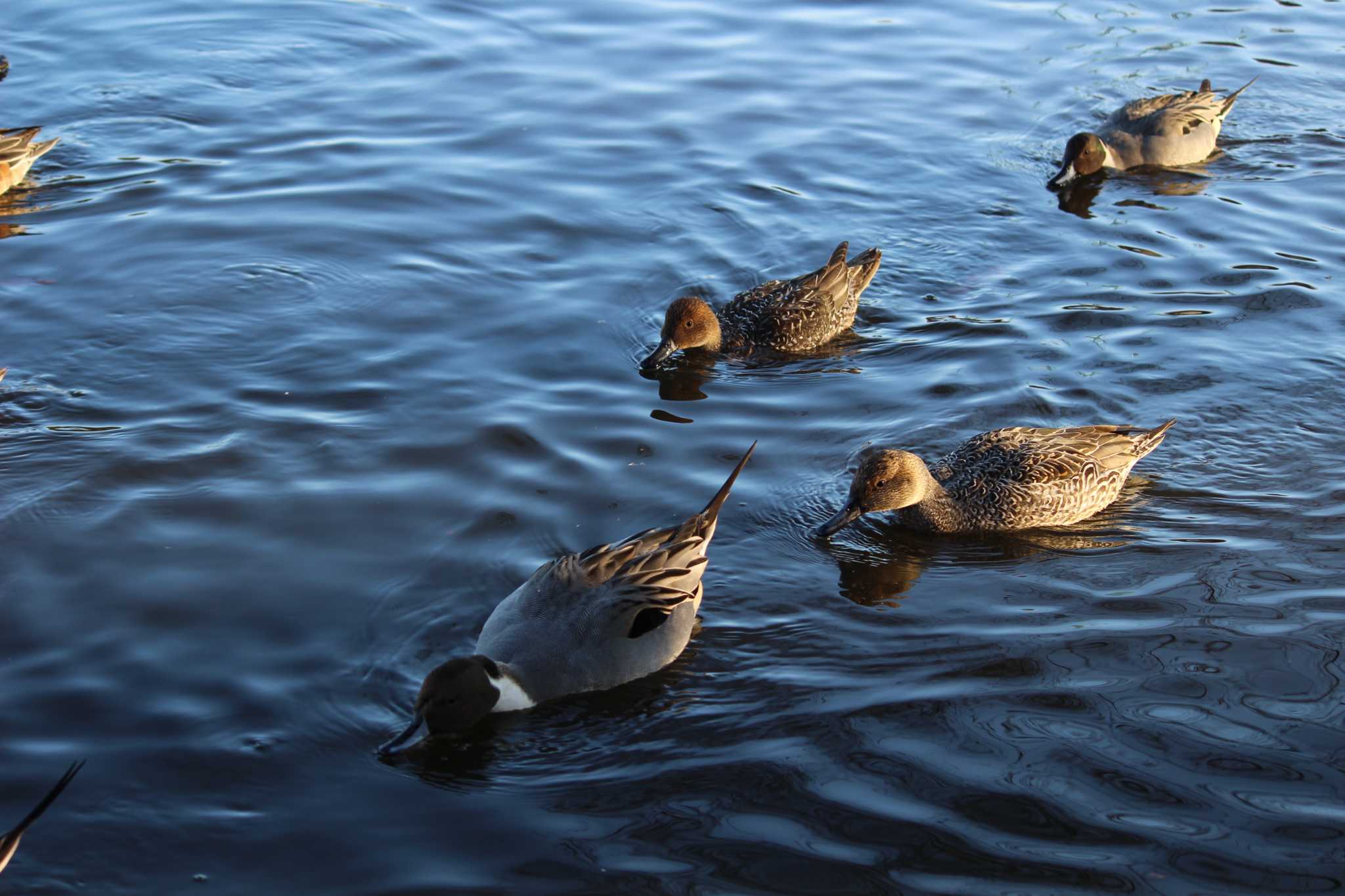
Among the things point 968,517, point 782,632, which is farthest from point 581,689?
point 968,517

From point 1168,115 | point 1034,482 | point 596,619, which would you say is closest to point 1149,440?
point 1034,482

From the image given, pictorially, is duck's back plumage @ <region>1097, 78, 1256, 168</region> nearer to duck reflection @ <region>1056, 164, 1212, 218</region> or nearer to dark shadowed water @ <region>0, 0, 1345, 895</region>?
duck reflection @ <region>1056, 164, 1212, 218</region>

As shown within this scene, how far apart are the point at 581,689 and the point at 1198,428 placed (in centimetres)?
389

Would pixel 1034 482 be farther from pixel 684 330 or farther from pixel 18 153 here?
pixel 18 153

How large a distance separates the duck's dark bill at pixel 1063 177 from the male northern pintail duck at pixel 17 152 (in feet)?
25.8

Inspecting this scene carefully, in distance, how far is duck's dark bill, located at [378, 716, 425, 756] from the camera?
525cm

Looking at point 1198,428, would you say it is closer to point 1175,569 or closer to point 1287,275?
point 1175,569

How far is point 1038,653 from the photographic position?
19.2 feet

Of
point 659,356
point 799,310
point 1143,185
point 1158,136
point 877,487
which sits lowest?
point 877,487

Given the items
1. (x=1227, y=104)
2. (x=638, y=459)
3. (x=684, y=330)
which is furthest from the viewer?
(x=1227, y=104)

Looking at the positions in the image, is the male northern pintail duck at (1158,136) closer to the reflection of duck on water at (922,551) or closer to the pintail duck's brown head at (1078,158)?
the pintail duck's brown head at (1078,158)

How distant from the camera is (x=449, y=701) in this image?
533cm

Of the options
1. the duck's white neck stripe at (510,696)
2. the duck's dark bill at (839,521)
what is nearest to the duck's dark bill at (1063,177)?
the duck's dark bill at (839,521)

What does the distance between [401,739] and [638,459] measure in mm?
2601
